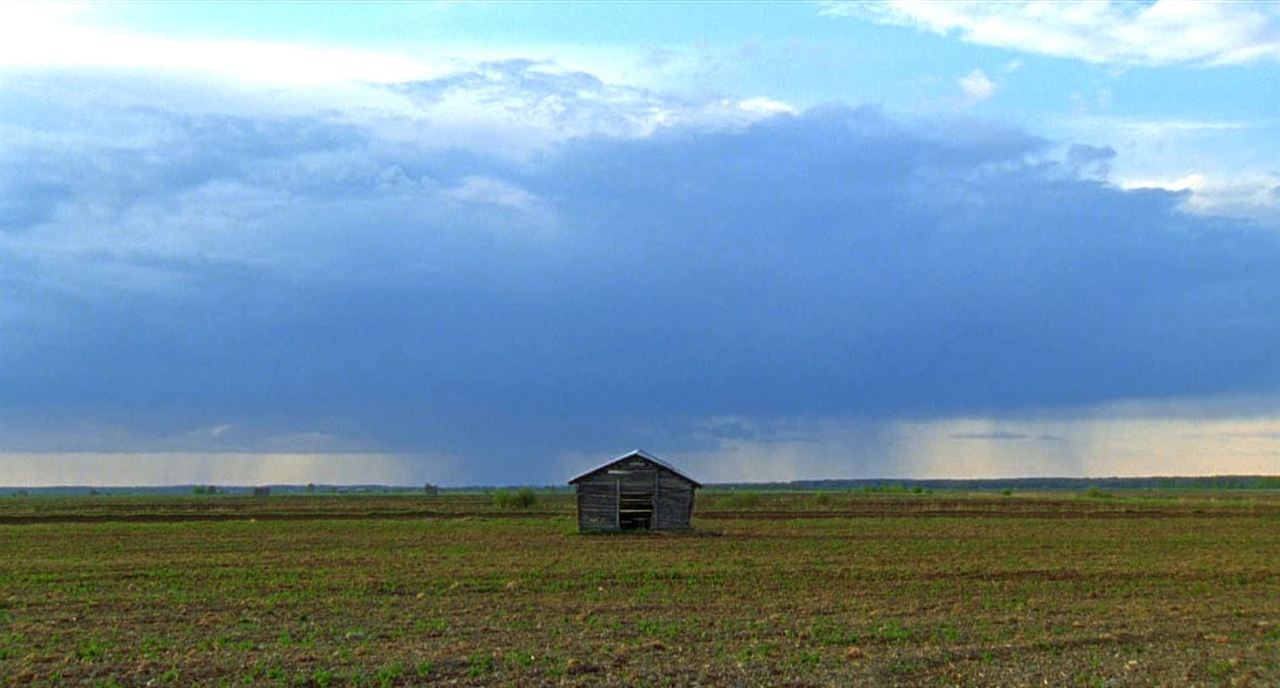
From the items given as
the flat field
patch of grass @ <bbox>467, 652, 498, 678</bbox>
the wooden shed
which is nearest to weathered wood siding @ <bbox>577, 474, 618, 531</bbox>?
the wooden shed

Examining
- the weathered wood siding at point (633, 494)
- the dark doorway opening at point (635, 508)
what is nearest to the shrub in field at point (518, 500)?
the dark doorway opening at point (635, 508)

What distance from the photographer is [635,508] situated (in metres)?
56.6

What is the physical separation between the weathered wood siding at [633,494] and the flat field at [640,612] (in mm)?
6530

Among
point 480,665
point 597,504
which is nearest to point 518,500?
point 597,504

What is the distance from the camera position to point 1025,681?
17.6 metres

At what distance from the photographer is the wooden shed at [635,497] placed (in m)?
56.0

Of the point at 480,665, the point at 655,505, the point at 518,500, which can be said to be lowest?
the point at 480,665

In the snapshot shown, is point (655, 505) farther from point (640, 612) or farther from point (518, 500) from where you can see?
point (518, 500)

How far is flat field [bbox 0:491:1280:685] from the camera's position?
18125 millimetres

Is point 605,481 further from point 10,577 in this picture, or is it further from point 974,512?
point 974,512

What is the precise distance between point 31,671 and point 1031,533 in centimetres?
4547

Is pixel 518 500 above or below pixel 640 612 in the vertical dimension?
above

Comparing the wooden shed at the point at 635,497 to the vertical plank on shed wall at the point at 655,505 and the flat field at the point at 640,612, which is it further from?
the flat field at the point at 640,612

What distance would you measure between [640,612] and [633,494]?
105 ft
